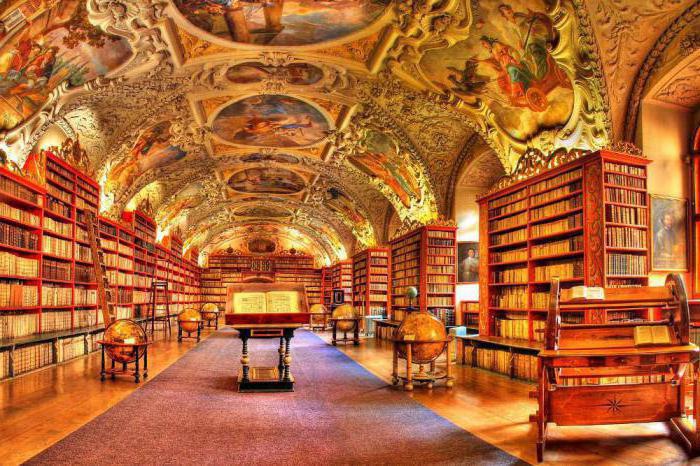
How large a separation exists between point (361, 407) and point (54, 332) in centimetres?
762

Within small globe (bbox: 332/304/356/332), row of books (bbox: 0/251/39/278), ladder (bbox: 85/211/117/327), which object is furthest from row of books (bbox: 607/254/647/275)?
row of books (bbox: 0/251/39/278)

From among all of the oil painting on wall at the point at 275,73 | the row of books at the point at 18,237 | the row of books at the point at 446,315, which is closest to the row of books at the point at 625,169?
the oil painting on wall at the point at 275,73

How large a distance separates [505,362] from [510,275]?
78.5 inches

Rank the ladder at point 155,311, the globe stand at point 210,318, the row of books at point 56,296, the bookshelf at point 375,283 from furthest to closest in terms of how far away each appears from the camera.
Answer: the bookshelf at point 375,283
the globe stand at point 210,318
the ladder at point 155,311
the row of books at point 56,296

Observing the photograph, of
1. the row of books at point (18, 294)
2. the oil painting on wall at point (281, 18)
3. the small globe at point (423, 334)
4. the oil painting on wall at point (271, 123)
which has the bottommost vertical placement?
the small globe at point (423, 334)

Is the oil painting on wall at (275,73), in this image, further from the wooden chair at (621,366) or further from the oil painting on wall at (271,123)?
the wooden chair at (621,366)

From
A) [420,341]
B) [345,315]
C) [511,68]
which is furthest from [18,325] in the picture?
[511,68]

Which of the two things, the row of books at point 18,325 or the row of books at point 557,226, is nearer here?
the row of books at point 557,226

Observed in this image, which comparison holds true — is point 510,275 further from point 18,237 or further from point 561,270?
point 18,237

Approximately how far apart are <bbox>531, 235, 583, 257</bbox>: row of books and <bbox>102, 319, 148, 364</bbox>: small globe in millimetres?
7300

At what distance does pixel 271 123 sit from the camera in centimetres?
1700

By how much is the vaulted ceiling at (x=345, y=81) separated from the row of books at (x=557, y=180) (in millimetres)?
649

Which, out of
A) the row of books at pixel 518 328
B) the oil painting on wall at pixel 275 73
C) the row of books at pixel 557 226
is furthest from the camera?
the oil painting on wall at pixel 275 73

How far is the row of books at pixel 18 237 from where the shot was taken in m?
9.74
